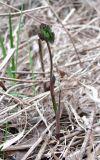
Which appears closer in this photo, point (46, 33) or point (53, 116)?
point (46, 33)

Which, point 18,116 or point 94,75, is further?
point 94,75

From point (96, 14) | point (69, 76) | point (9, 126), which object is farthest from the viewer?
point (96, 14)

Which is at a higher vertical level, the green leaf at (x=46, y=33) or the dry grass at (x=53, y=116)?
the green leaf at (x=46, y=33)

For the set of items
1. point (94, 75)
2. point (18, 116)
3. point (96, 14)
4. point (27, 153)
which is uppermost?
point (96, 14)

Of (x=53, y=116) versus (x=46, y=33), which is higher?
(x=46, y=33)

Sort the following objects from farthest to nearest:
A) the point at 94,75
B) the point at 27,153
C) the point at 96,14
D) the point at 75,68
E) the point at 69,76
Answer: the point at 96,14 → the point at 75,68 → the point at 94,75 → the point at 69,76 → the point at 27,153

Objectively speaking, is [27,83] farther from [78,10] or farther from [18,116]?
[78,10]

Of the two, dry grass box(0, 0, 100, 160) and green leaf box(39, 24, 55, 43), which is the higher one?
green leaf box(39, 24, 55, 43)

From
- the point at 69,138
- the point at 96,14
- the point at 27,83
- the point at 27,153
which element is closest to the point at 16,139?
the point at 27,153

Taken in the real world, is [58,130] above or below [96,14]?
below
